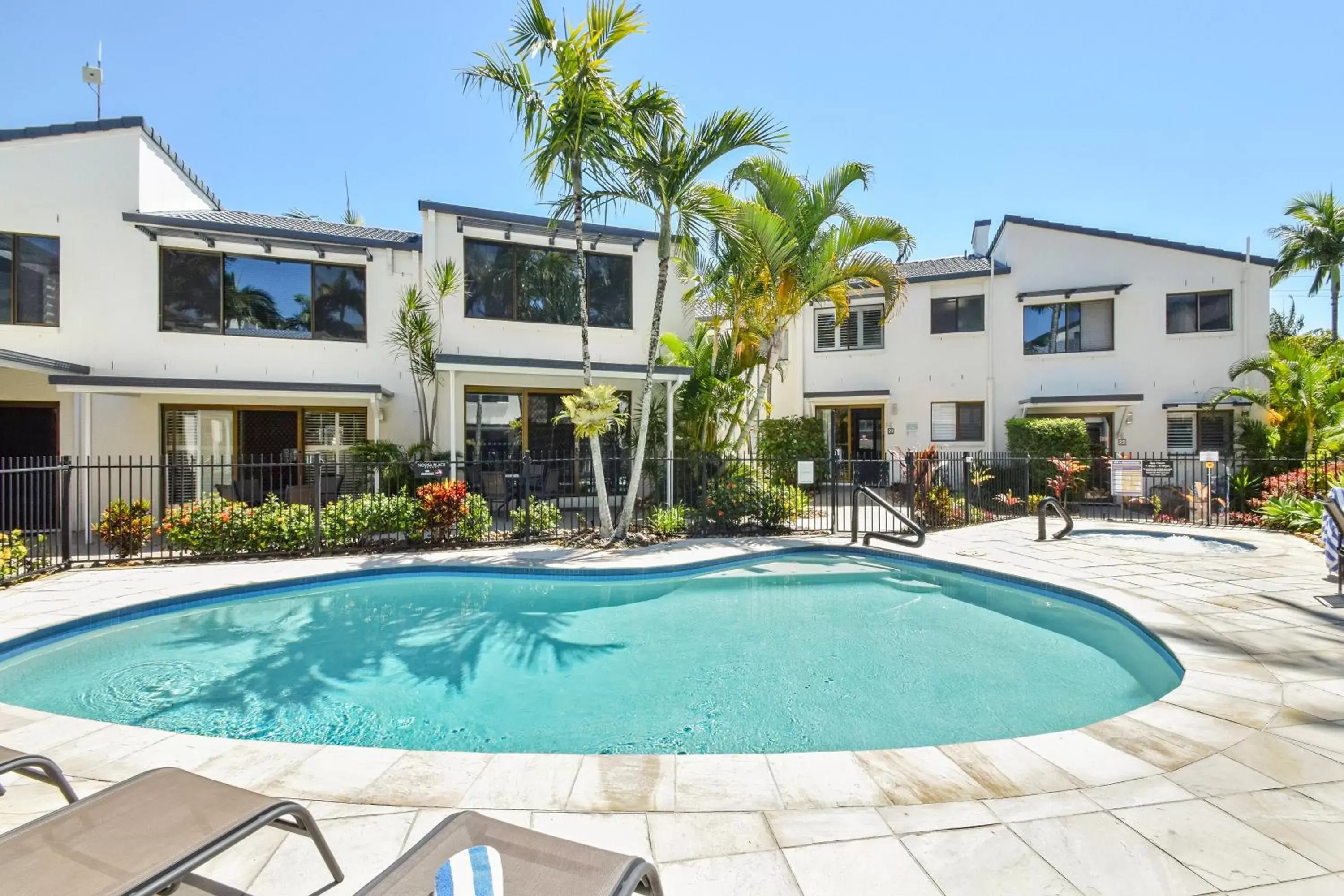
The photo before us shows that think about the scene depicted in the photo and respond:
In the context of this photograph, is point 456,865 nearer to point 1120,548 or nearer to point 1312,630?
point 1312,630

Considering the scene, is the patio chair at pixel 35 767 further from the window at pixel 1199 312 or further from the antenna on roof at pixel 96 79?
the window at pixel 1199 312

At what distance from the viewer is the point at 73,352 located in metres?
11.3

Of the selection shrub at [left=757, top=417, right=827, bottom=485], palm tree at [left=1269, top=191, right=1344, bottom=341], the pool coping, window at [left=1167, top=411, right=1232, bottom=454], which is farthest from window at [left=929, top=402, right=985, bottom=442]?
the pool coping

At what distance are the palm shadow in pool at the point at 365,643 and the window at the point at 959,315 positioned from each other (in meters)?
14.0

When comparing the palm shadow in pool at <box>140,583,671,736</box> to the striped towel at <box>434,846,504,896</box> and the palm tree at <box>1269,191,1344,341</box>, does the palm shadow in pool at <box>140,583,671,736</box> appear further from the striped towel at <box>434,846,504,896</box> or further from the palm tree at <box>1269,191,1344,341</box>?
the palm tree at <box>1269,191,1344,341</box>

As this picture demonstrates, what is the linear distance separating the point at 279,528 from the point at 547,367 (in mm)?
5376

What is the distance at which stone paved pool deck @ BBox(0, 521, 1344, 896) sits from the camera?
2.40 meters

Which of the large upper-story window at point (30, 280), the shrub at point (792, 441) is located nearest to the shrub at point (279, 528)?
the large upper-story window at point (30, 280)

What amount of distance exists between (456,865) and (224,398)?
44.8ft

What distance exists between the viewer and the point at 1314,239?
1895 cm

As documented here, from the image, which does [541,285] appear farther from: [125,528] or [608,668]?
[608,668]

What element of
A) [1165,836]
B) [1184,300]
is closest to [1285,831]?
[1165,836]

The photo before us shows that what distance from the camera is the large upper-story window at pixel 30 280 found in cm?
1105

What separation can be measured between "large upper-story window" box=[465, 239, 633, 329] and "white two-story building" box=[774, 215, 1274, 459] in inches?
283
